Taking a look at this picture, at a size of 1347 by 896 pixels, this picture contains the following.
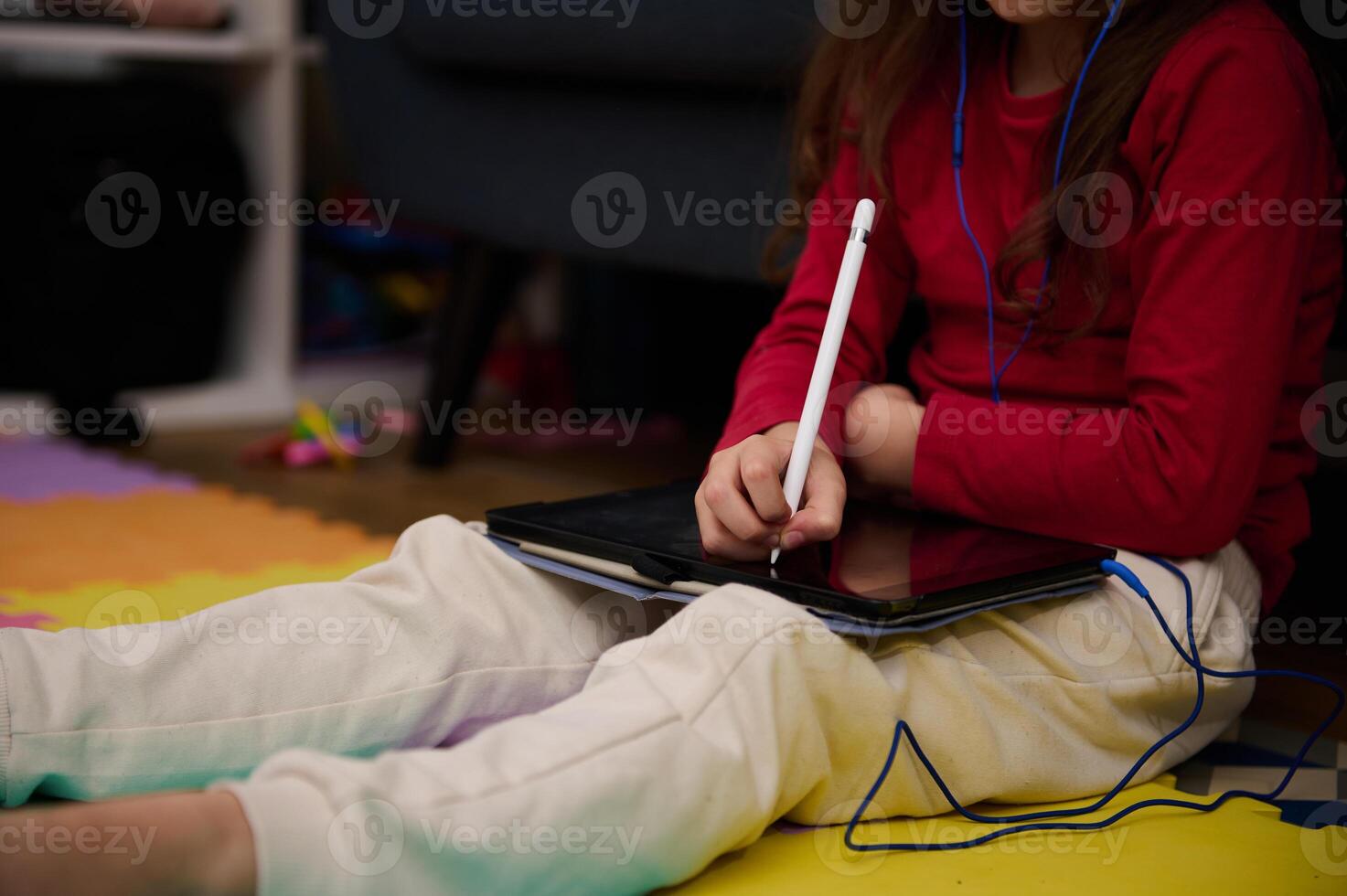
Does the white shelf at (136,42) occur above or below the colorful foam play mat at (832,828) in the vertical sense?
above

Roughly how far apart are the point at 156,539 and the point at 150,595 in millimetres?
185

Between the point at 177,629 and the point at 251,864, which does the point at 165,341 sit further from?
the point at 251,864

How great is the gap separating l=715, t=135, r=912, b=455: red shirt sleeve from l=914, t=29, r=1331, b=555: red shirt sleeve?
162 mm

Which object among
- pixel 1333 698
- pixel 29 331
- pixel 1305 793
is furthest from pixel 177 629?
Result: pixel 29 331

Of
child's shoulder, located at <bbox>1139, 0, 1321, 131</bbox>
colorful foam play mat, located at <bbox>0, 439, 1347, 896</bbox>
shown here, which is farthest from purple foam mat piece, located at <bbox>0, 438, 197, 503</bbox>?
child's shoulder, located at <bbox>1139, 0, 1321, 131</bbox>

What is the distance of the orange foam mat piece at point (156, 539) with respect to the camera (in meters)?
1.08

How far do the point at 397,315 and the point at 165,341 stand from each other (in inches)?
16.3

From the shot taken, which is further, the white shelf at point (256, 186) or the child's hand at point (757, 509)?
the white shelf at point (256, 186)

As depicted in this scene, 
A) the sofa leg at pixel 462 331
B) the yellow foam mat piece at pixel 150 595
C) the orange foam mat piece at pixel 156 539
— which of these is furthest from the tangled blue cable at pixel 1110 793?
the sofa leg at pixel 462 331

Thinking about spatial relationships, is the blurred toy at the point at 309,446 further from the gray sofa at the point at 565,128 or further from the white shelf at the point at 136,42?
the white shelf at the point at 136,42

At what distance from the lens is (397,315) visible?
2.03m

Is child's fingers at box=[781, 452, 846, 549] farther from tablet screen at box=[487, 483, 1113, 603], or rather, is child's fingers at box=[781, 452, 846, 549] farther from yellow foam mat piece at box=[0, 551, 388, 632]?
yellow foam mat piece at box=[0, 551, 388, 632]

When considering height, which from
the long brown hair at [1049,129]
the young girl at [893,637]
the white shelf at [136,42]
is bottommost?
the young girl at [893,637]

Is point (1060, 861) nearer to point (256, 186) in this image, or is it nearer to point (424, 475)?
point (424, 475)
